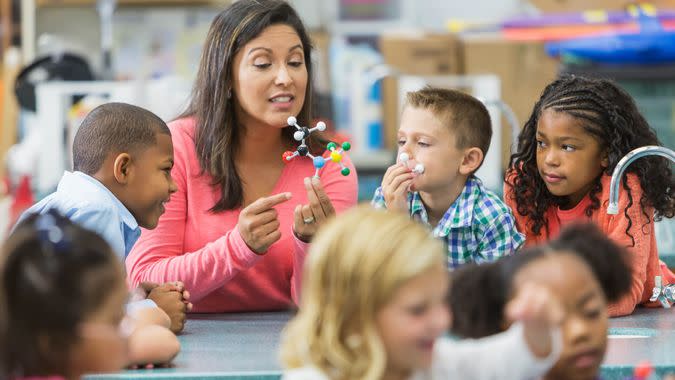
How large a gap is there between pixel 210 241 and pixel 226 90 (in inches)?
11.2

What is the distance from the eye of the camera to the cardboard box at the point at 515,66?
598 cm

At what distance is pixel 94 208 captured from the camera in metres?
2.00

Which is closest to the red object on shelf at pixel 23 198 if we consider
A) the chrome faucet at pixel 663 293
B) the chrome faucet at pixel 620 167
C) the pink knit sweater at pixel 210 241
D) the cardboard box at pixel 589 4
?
the pink knit sweater at pixel 210 241

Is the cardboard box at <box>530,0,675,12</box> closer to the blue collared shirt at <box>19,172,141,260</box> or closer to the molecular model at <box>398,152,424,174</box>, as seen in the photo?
the molecular model at <box>398,152,424,174</box>

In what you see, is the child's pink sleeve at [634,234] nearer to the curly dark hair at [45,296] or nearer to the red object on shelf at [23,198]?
the curly dark hair at [45,296]

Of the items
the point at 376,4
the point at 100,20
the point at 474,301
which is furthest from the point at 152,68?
the point at 474,301

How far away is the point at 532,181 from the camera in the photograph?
2352 millimetres

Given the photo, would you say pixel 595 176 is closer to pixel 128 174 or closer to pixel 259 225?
pixel 259 225

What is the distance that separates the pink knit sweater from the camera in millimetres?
2299

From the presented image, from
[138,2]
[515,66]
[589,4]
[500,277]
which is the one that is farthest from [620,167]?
[138,2]

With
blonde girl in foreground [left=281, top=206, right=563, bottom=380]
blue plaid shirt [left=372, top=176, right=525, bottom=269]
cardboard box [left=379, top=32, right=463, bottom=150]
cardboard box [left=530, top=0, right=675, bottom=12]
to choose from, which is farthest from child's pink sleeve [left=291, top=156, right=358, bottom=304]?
cardboard box [left=530, top=0, right=675, bottom=12]

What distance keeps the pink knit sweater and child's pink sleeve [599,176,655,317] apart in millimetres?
505

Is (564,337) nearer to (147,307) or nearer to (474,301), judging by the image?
(474,301)

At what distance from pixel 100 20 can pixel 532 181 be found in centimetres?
542
